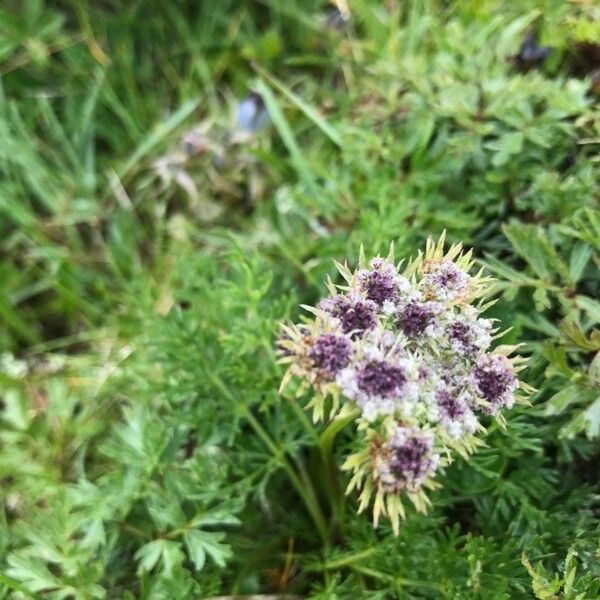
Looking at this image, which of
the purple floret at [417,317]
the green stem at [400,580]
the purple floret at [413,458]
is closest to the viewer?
the purple floret at [413,458]

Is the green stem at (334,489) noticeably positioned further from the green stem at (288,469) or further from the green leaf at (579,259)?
the green leaf at (579,259)

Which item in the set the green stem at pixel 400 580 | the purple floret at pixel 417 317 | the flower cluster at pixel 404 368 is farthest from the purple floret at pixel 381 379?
the green stem at pixel 400 580

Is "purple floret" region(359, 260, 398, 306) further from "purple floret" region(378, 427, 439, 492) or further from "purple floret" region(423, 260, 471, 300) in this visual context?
"purple floret" region(378, 427, 439, 492)

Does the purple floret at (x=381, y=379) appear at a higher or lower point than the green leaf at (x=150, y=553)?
higher

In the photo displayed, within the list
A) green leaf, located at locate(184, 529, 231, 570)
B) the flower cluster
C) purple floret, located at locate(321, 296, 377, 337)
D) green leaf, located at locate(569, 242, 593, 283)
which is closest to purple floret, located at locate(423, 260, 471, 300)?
the flower cluster

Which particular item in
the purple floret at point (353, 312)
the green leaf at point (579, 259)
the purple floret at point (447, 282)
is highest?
the purple floret at point (353, 312)

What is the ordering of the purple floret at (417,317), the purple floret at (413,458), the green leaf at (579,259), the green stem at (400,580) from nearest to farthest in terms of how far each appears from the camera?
the purple floret at (413,458)
the purple floret at (417,317)
the green stem at (400,580)
the green leaf at (579,259)

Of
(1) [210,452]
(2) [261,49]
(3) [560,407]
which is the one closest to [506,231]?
(3) [560,407]

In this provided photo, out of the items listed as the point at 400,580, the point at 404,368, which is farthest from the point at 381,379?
the point at 400,580
